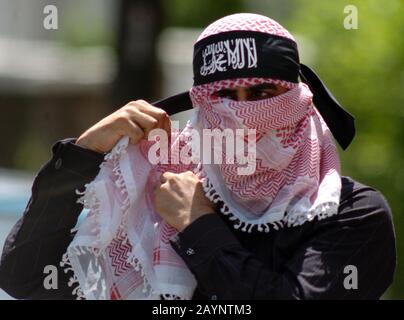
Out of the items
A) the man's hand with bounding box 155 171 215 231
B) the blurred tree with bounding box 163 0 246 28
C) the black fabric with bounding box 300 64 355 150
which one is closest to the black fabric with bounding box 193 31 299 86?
the black fabric with bounding box 300 64 355 150

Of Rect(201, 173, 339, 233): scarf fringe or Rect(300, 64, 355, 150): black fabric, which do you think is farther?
Rect(300, 64, 355, 150): black fabric

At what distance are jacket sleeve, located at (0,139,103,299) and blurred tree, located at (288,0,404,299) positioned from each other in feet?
10.6

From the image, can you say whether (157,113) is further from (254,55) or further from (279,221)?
(279,221)

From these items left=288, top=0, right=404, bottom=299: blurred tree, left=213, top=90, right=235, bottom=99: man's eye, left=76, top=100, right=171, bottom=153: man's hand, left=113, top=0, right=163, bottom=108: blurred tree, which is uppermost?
left=213, top=90, right=235, bottom=99: man's eye

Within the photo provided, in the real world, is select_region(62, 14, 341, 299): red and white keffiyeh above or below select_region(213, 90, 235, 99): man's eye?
below

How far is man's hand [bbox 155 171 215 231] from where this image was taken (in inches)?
120

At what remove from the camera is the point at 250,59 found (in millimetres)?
3045

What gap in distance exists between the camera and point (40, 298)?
10.8 ft

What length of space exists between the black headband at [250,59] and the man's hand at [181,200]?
252 millimetres

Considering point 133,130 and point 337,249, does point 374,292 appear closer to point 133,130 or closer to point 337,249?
point 337,249

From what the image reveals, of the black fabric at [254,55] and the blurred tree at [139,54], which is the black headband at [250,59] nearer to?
the black fabric at [254,55]

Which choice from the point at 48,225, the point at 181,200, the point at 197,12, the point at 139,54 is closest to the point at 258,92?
the point at 181,200

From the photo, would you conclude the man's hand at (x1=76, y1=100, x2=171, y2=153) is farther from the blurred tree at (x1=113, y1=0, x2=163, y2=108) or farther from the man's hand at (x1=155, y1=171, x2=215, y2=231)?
the blurred tree at (x1=113, y1=0, x2=163, y2=108)

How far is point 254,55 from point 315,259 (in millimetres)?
523
